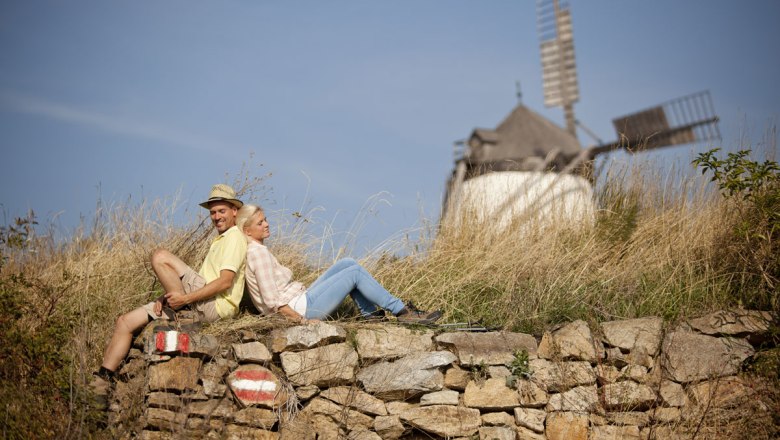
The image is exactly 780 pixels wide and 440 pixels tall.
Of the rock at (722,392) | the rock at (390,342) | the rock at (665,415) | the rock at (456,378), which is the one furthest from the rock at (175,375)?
the rock at (722,392)

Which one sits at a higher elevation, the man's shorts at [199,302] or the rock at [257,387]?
the man's shorts at [199,302]

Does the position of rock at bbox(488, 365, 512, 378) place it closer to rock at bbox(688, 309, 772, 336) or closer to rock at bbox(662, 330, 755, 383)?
rock at bbox(662, 330, 755, 383)

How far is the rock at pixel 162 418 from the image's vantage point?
4691mm

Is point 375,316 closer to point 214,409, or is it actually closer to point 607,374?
point 214,409

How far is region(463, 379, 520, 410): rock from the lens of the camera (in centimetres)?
508

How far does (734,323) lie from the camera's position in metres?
5.51

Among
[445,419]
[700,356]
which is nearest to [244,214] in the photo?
[445,419]

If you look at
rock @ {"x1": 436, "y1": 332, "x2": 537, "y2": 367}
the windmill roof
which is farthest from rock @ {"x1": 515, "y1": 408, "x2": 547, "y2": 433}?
the windmill roof

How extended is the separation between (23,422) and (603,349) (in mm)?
4071

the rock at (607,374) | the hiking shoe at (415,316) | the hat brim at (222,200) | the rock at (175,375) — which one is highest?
the hat brim at (222,200)

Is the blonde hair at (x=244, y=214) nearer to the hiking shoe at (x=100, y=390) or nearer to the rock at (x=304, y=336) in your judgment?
the rock at (x=304, y=336)

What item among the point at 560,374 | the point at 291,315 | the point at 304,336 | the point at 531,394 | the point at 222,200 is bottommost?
the point at 531,394

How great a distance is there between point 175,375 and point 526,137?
786 inches

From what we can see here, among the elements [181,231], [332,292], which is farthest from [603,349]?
[181,231]
